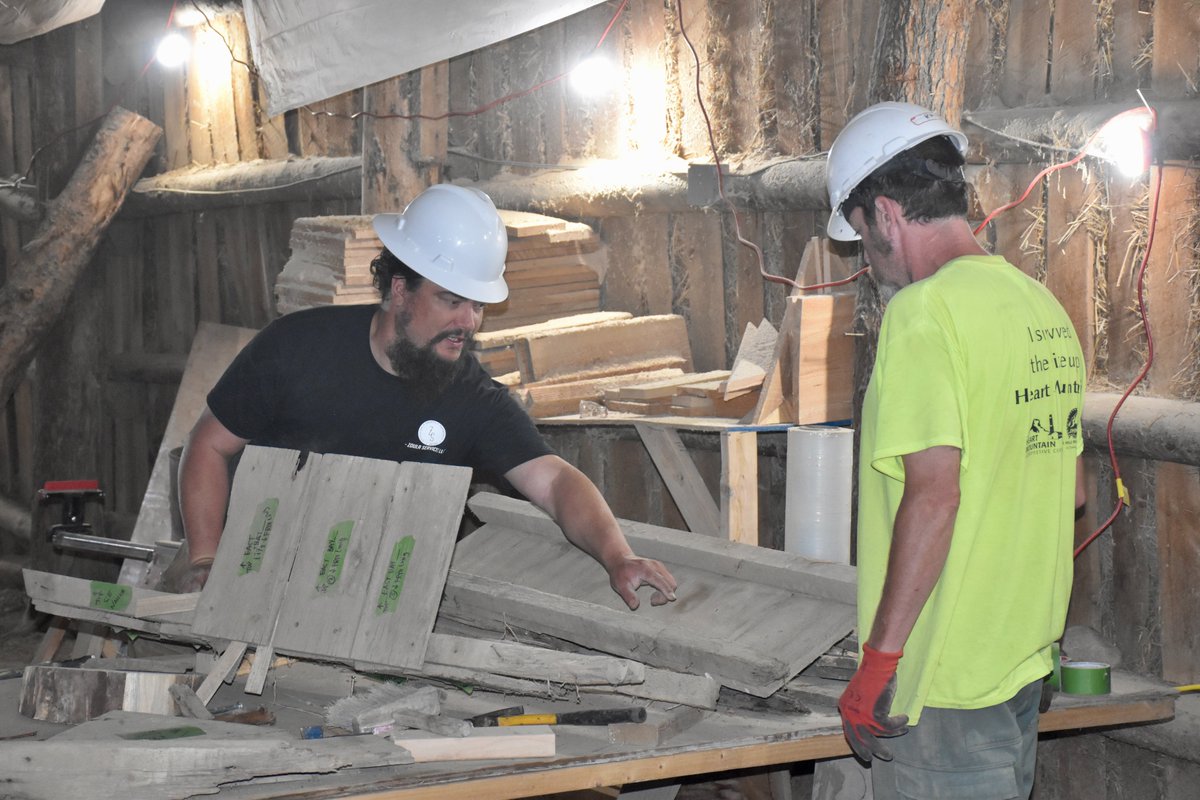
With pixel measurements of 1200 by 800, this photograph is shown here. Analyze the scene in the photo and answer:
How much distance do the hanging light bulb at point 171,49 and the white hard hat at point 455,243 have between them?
5224mm

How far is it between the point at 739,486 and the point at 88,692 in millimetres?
2335

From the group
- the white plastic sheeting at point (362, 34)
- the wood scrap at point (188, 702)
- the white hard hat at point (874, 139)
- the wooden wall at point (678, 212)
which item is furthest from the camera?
the white plastic sheeting at point (362, 34)

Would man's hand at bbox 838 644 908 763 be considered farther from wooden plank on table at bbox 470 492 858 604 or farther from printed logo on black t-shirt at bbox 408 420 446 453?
printed logo on black t-shirt at bbox 408 420 446 453

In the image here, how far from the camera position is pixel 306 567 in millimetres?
3316

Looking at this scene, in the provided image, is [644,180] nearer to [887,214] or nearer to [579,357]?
[579,357]

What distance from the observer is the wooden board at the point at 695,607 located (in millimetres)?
3131

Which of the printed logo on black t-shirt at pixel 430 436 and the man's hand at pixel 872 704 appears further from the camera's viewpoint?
the printed logo on black t-shirt at pixel 430 436

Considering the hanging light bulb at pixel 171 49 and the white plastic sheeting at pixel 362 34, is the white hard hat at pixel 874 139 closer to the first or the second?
the white plastic sheeting at pixel 362 34

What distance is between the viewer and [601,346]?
5629mm

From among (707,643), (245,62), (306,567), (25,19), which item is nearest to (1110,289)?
(707,643)

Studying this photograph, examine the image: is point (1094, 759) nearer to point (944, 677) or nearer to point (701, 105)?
point (944, 677)

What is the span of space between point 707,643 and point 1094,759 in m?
1.91

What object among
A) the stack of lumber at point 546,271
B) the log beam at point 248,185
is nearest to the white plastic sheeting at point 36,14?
the log beam at point 248,185

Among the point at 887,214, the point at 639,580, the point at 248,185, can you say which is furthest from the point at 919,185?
the point at 248,185
